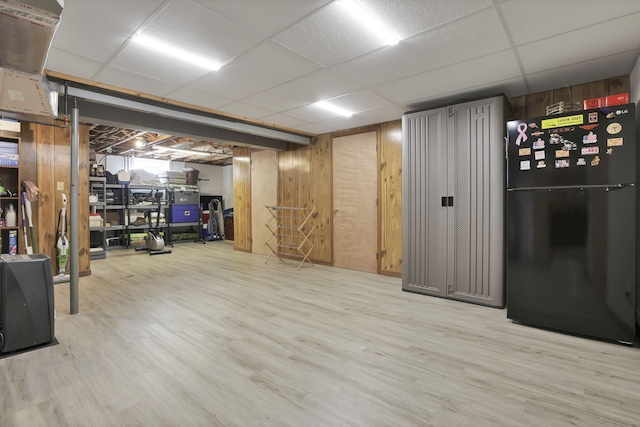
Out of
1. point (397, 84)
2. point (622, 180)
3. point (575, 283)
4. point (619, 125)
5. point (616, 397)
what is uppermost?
point (397, 84)

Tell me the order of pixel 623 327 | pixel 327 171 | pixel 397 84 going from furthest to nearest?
pixel 327 171, pixel 397 84, pixel 623 327

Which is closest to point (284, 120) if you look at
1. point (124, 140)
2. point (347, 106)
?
point (347, 106)

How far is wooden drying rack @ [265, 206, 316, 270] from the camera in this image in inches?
241

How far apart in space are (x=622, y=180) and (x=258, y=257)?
6.03 metres

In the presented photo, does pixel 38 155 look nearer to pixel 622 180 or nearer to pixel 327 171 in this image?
pixel 327 171

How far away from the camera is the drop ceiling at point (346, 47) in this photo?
2.08 metres

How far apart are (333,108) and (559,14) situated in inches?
104

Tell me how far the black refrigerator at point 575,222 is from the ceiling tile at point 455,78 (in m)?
0.58

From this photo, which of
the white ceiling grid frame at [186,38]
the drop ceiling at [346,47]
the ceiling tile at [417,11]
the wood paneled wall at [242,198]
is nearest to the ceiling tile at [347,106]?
the drop ceiling at [346,47]

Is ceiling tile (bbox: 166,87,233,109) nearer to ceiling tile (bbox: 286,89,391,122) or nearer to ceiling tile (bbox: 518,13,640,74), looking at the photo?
ceiling tile (bbox: 286,89,391,122)

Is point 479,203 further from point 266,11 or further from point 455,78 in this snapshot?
point 266,11

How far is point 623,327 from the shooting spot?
2508 mm

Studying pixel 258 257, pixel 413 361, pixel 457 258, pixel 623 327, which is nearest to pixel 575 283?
pixel 623 327

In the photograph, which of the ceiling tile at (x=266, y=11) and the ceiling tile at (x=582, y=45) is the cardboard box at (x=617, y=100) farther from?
the ceiling tile at (x=266, y=11)
